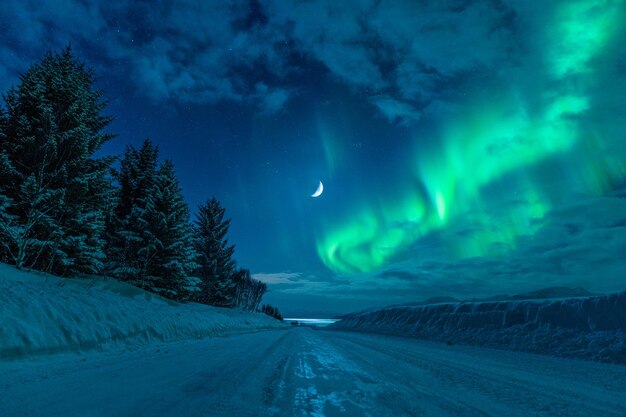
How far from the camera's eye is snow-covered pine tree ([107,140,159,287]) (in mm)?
20734

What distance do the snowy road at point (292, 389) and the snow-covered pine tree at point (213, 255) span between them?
92.2 feet

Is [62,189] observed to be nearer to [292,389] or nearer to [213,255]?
[292,389]

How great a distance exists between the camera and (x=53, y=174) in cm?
1324

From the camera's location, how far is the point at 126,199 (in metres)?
23.3

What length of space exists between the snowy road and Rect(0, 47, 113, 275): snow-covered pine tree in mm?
10030

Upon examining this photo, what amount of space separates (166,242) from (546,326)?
845 inches

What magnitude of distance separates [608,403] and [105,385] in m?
6.17

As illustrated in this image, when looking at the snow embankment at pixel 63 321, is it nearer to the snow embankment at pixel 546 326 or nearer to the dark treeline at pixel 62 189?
the dark treeline at pixel 62 189

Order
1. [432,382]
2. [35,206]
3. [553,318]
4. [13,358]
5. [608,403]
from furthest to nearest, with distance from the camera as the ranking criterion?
[35,206]
[553,318]
[13,358]
[432,382]
[608,403]

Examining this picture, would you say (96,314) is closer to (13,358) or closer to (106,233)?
(13,358)

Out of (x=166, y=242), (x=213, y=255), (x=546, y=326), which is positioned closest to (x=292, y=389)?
(x=546, y=326)

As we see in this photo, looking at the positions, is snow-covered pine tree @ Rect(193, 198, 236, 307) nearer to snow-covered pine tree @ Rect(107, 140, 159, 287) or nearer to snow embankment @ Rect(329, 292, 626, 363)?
snow-covered pine tree @ Rect(107, 140, 159, 287)

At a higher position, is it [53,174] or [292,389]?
[53,174]

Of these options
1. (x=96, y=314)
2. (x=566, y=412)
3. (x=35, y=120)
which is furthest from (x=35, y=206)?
(x=566, y=412)
